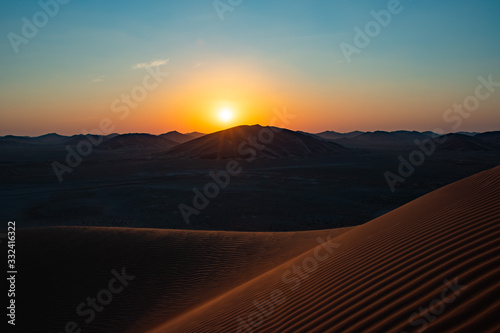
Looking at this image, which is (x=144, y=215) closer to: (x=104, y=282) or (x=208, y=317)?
(x=104, y=282)

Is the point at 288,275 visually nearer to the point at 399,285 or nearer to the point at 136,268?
the point at 399,285

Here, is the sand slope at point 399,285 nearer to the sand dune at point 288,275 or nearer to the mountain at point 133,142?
the sand dune at point 288,275

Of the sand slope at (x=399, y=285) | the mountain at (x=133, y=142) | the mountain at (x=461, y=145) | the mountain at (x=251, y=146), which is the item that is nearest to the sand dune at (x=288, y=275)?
the sand slope at (x=399, y=285)

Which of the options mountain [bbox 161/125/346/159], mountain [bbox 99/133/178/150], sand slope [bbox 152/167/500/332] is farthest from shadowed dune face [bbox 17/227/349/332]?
mountain [bbox 99/133/178/150]

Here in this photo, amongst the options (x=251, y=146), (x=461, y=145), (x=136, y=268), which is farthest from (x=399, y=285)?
(x=461, y=145)

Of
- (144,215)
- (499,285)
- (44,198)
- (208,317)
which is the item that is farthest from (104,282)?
(44,198)

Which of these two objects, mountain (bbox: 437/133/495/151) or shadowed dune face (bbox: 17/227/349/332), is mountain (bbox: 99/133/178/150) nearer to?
mountain (bbox: 437/133/495/151)
